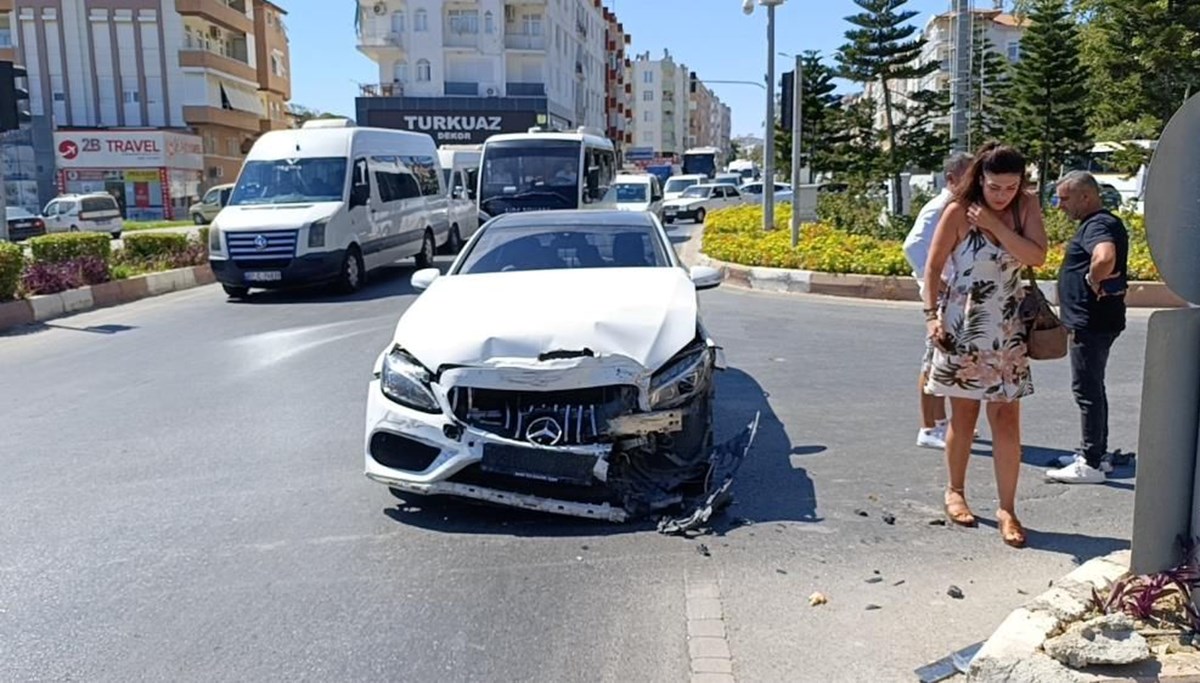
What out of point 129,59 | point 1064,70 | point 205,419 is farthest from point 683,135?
point 205,419

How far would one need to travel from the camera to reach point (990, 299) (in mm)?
4402

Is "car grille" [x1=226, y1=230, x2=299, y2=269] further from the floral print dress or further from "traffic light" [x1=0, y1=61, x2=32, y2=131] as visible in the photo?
the floral print dress

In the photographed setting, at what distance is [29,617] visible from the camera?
3912 millimetres

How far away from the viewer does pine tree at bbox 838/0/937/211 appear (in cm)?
2888

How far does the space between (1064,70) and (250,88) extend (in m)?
48.5

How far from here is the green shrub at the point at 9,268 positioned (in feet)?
41.0

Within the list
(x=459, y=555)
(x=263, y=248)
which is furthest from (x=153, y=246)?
(x=459, y=555)

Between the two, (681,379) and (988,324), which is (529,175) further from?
(988,324)

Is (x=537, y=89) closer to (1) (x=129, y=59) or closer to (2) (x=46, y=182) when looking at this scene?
(1) (x=129, y=59)

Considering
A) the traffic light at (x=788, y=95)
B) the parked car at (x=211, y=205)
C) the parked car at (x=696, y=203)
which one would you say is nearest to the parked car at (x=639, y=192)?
the parked car at (x=696, y=203)

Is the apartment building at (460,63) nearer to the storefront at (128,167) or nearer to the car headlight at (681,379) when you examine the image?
the storefront at (128,167)

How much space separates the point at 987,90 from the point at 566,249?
4480 centimetres

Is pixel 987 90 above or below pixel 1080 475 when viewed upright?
above

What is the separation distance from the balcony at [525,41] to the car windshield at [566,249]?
5375cm
